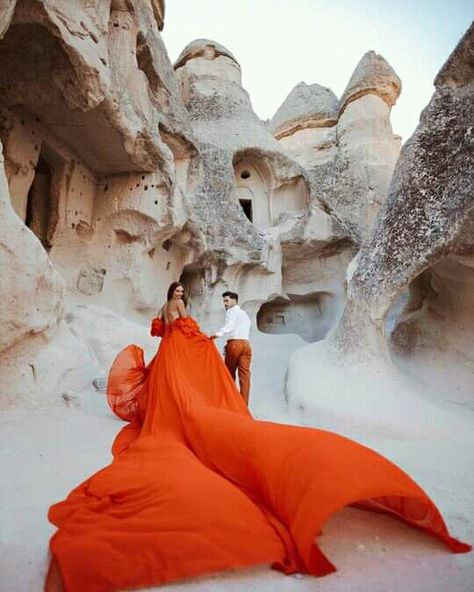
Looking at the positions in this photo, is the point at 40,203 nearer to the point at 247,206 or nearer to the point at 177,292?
the point at 177,292

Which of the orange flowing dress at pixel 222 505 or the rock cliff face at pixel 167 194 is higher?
the rock cliff face at pixel 167 194

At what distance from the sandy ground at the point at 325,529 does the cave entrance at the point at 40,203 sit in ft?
12.7

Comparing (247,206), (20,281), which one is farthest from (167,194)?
(247,206)

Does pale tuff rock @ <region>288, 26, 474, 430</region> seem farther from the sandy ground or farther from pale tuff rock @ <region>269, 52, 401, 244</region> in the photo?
pale tuff rock @ <region>269, 52, 401, 244</region>

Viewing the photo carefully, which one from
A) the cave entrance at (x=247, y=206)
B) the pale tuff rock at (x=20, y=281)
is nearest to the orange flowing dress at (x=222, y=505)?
the pale tuff rock at (x=20, y=281)

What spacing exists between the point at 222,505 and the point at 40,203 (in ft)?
21.6

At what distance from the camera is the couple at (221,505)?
1.33m

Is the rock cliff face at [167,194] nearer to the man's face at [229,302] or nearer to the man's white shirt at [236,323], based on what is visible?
the man's white shirt at [236,323]

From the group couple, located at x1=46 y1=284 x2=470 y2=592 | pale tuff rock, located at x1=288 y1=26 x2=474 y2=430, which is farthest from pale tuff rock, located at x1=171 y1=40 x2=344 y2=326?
couple, located at x1=46 y1=284 x2=470 y2=592

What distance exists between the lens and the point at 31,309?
3.43m

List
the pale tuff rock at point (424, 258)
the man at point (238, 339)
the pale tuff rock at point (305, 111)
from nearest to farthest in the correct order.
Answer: the man at point (238, 339) < the pale tuff rock at point (424, 258) < the pale tuff rock at point (305, 111)

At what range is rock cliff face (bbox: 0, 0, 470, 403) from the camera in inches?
156

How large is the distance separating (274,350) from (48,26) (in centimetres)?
674

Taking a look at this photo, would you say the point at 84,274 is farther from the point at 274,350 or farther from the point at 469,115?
the point at 469,115
